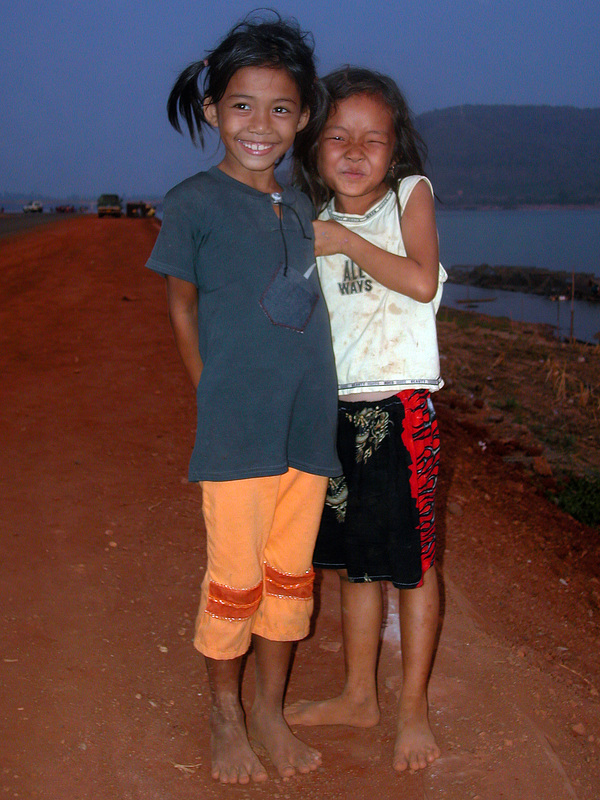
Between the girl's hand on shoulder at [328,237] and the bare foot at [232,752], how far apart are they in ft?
4.26

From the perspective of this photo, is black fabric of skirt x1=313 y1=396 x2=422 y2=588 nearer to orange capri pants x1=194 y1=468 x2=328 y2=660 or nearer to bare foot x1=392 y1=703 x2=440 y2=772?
orange capri pants x1=194 y1=468 x2=328 y2=660

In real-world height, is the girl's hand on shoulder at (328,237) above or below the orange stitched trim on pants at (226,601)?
above

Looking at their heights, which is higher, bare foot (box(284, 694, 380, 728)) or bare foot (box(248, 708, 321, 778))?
bare foot (box(248, 708, 321, 778))

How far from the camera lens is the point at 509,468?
5.30 m

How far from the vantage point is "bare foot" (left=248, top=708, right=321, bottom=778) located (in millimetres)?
2158

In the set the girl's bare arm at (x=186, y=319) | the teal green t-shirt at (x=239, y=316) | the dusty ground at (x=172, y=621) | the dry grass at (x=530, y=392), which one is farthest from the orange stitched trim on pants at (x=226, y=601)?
the dry grass at (x=530, y=392)

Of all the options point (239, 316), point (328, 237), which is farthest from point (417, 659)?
point (328, 237)

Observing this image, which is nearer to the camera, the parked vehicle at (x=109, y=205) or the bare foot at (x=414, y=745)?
the bare foot at (x=414, y=745)

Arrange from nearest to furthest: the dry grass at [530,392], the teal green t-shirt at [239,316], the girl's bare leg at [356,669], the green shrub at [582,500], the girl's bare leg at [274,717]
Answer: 1. the teal green t-shirt at [239,316]
2. the girl's bare leg at [274,717]
3. the girl's bare leg at [356,669]
4. the green shrub at [582,500]
5. the dry grass at [530,392]

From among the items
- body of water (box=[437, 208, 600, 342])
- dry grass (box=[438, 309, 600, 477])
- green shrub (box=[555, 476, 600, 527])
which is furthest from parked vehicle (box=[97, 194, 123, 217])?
green shrub (box=[555, 476, 600, 527])

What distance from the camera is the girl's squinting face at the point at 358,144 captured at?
2156mm

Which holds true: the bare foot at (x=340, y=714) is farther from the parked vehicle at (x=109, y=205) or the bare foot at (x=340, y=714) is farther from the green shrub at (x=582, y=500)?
the parked vehicle at (x=109, y=205)

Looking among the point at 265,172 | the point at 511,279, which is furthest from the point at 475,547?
the point at 511,279

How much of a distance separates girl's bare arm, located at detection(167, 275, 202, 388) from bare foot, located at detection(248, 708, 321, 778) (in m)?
0.99
